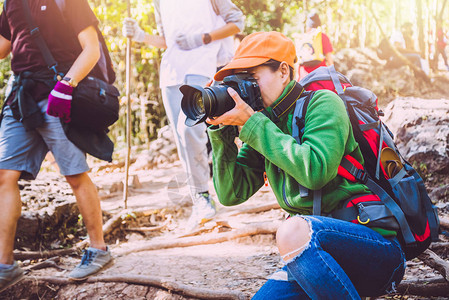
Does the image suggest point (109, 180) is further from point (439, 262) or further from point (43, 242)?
point (439, 262)

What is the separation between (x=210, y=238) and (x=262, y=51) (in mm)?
2261

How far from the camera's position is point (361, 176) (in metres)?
1.63

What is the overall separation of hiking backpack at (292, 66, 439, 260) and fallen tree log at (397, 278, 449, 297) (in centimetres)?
58

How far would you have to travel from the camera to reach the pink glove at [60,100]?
2744mm

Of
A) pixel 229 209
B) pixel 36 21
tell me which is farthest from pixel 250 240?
pixel 36 21

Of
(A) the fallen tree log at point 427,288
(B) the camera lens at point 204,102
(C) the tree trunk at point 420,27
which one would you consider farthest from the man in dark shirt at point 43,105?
(C) the tree trunk at point 420,27

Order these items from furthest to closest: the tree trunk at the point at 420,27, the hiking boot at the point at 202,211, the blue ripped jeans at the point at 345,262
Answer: the tree trunk at the point at 420,27, the hiking boot at the point at 202,211, the blue ripped jeans at the point at 345,262

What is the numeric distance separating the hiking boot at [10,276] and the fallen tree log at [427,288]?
2.40 metres

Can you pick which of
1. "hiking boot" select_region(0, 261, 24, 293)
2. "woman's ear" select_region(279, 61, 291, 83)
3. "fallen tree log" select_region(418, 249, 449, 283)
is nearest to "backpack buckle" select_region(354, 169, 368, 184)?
"woman's ear" select_region(279, 61, 291, 83)

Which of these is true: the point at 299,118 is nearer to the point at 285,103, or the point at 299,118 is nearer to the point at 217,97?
the point at 285,103

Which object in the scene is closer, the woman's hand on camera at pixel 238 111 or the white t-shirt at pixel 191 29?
the woman's hand on camera at pixel 238 111

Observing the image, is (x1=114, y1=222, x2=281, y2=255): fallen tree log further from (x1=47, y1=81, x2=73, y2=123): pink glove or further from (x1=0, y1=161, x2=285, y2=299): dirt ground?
(x1=47, y1=81, x2=73, y2=123): pink glove

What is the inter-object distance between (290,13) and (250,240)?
10.4m

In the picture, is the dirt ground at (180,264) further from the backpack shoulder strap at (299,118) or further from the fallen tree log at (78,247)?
the backpack shoulder strap at (299,118)
